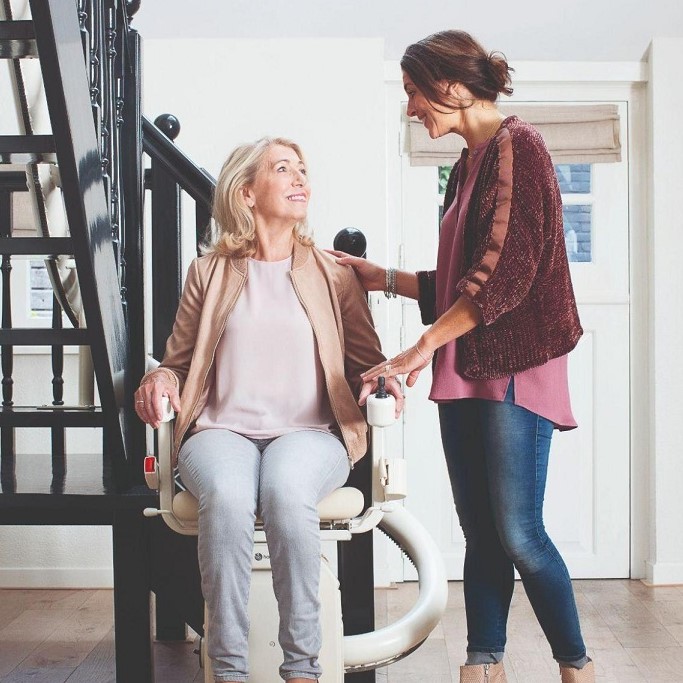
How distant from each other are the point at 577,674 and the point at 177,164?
4.90 feet

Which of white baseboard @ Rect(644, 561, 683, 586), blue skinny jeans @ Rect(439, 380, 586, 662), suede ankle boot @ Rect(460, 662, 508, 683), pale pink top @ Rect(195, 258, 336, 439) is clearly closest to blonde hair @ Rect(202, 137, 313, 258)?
pale pink top @ Rect(195, 258, 336, 439)

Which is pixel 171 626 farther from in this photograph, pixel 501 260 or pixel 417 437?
pixel 501 260

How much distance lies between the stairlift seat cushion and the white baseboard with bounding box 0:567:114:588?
1.87 meters

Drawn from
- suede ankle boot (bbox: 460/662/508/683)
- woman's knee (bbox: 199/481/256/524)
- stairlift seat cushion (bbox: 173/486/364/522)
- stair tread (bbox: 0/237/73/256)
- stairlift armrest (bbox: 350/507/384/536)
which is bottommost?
suede ankle boot (bbox: 460/662/508/683)

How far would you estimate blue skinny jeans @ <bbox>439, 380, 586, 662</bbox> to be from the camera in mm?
1778

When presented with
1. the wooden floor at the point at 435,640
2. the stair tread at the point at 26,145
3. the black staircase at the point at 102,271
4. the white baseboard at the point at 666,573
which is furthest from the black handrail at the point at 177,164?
the white baseboard at the point at 666,573

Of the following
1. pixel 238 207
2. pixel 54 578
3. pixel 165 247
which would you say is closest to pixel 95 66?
pixel 238 207

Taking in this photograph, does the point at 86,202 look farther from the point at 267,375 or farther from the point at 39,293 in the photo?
the point at 39,293

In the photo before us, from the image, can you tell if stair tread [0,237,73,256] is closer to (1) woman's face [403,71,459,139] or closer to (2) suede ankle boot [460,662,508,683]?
(1) woman's face [403,71,459,139]

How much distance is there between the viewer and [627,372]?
367cm

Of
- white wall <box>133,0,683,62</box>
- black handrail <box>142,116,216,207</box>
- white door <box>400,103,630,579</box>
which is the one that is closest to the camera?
black handrail <box>142,116,216,207</box>

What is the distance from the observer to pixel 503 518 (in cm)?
179

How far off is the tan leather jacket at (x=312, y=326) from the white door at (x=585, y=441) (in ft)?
5.19

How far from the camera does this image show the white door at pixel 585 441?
365 centimetres
